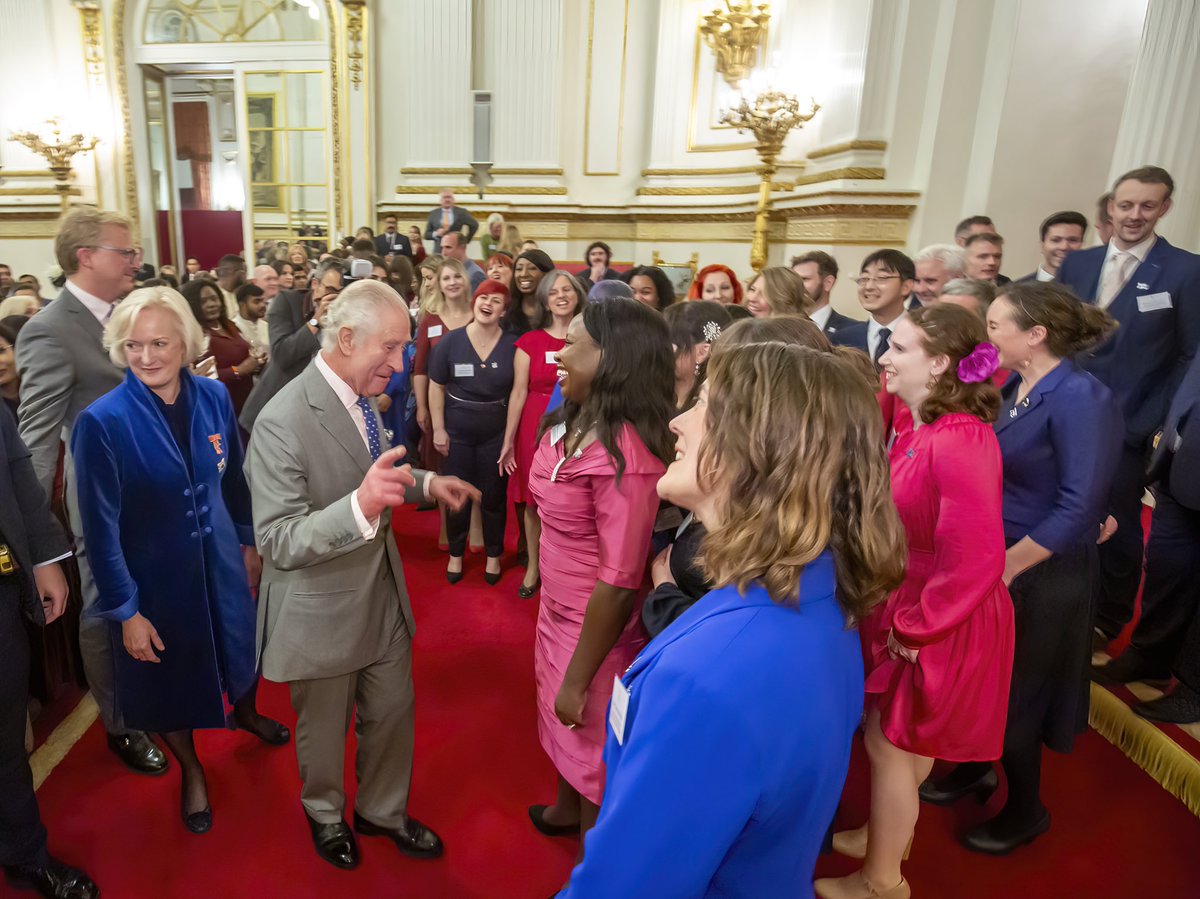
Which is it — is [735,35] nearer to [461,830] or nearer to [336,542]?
[336,542]

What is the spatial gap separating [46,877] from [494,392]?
8.98ft

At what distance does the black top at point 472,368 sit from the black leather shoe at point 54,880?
2643mm

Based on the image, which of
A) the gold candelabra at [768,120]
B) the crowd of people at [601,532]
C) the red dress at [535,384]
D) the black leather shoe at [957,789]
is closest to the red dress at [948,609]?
the crowd of people at [601,532]

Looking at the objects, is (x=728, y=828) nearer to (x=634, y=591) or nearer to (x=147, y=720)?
(x=634, y=591)

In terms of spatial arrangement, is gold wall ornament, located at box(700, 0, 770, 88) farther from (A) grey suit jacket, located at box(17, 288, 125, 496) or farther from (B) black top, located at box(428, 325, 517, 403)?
(A) grey suit jacket, located at box(17, 288, 125, 496)

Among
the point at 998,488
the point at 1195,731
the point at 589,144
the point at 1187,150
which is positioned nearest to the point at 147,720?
the point at 998,488

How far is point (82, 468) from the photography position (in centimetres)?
196

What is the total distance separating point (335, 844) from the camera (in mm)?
2186

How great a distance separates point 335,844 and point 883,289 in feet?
10.7

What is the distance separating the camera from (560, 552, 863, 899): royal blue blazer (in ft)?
2.69

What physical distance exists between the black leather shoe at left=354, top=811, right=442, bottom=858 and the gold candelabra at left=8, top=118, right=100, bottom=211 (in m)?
11.8

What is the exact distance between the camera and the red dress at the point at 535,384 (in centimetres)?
407

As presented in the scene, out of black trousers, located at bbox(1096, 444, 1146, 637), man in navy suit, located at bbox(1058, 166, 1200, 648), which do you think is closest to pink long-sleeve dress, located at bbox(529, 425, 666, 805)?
man in navy suit, located at bbox(1058, 166, 1200, 648)

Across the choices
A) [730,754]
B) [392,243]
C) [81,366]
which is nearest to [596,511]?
[730,754]
